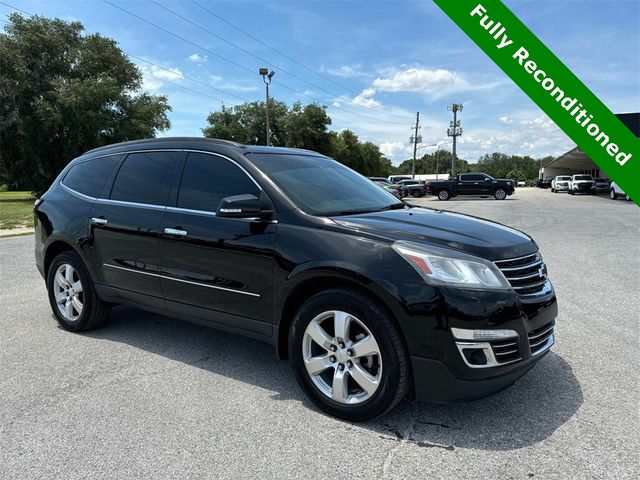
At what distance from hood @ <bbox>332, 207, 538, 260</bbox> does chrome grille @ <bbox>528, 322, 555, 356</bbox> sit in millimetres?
487

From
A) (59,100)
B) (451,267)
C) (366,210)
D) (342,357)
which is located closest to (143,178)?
(366,210)

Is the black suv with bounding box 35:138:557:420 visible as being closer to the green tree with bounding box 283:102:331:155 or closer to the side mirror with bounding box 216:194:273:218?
the side mirror with bounding box 216:194:273:218

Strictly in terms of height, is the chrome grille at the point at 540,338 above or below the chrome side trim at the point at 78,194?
below

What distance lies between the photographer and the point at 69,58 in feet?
112

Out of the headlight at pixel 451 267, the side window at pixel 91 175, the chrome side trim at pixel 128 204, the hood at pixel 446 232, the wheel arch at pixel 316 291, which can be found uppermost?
the side window at pixel 91 175

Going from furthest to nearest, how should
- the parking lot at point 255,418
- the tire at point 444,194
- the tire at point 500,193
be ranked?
the tire at point 444,194 → the tire at point 500,193 → the parking lot at point 255,418

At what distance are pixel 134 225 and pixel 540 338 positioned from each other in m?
3.28

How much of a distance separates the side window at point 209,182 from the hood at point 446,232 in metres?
0.89

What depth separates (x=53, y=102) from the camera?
101 feet

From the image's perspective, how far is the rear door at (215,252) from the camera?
3.38 m

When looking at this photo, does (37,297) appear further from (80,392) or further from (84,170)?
(80,392)

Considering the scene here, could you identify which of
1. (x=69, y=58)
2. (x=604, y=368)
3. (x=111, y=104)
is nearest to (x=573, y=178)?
(x=111, y=104)

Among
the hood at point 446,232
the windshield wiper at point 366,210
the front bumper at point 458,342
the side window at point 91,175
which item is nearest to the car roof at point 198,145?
the side window at point 91,175

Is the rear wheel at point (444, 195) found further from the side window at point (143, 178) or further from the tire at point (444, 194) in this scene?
the side window at point (143, 178)
